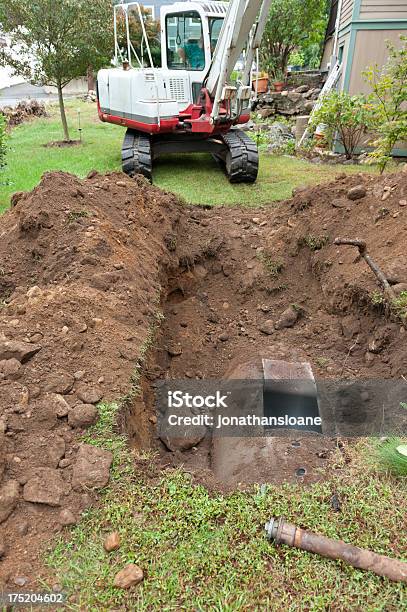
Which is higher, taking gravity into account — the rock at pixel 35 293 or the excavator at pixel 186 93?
the excavator at pixel 186 93

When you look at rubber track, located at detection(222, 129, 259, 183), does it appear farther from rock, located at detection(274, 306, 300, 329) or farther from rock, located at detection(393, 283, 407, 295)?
rock, located at detection(393, 283, 407, 295)

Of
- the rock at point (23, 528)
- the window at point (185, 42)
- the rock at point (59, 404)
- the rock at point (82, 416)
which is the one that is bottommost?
the rock at point (23, 528)

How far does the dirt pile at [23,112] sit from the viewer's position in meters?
17.0

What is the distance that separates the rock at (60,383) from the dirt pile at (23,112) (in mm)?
16298

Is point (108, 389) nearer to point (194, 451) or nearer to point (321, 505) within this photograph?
point (194, 451)

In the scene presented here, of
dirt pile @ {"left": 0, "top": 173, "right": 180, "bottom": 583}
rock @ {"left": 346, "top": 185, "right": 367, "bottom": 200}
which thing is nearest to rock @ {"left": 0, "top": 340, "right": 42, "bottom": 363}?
dirt pile @ {"left": 0, "top": 173, "right": 180, "bottom": 583}

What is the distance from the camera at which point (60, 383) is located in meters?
2.96

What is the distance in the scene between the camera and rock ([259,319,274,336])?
4895mm

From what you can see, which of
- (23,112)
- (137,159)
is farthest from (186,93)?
(23,112)

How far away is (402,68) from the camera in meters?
8.29

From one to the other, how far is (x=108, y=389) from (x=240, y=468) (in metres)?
1.01

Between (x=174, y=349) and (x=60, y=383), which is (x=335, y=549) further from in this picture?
(x=174, y=349)

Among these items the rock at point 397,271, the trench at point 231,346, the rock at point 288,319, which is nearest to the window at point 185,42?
the trench at point 231,346

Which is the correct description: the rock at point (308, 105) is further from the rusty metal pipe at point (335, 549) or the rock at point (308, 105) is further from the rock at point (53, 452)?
the rusty metal pipe at point (335, 549)
